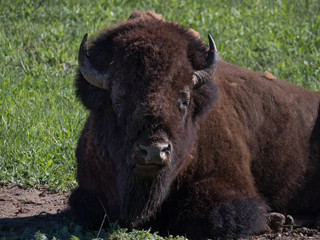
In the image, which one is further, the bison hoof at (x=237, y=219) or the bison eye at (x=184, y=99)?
the bison hoof at (x=237, y=219)

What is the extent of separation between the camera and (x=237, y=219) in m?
5.20

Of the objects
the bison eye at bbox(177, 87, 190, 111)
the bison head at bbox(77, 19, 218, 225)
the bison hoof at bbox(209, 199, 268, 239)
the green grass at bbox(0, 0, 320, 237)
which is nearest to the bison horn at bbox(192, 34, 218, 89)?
the bison head at bbox(77, 19, 218, 225)

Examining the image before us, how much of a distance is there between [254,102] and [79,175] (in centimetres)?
182

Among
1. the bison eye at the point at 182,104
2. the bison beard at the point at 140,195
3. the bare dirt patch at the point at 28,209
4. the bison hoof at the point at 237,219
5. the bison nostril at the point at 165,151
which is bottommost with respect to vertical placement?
the bare dirt patch at the point at 28,209

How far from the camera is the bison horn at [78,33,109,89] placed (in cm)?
490

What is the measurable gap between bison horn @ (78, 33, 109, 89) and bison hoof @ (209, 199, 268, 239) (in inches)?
54.6

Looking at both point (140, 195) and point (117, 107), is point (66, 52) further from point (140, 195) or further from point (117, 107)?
point (140, 195)

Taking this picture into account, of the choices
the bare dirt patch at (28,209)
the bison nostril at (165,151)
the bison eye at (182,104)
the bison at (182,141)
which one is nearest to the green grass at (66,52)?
the bare dirt patch at (28,209)

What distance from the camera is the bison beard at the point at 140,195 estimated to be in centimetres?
467

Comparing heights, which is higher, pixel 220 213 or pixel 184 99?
pixel 184 99

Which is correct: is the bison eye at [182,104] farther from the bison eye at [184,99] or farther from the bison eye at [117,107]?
the bison eye at [117,107]

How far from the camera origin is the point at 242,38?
10.4 meters

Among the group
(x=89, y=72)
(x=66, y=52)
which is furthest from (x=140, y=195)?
(x=66, y=52)

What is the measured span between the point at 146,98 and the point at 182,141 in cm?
52
